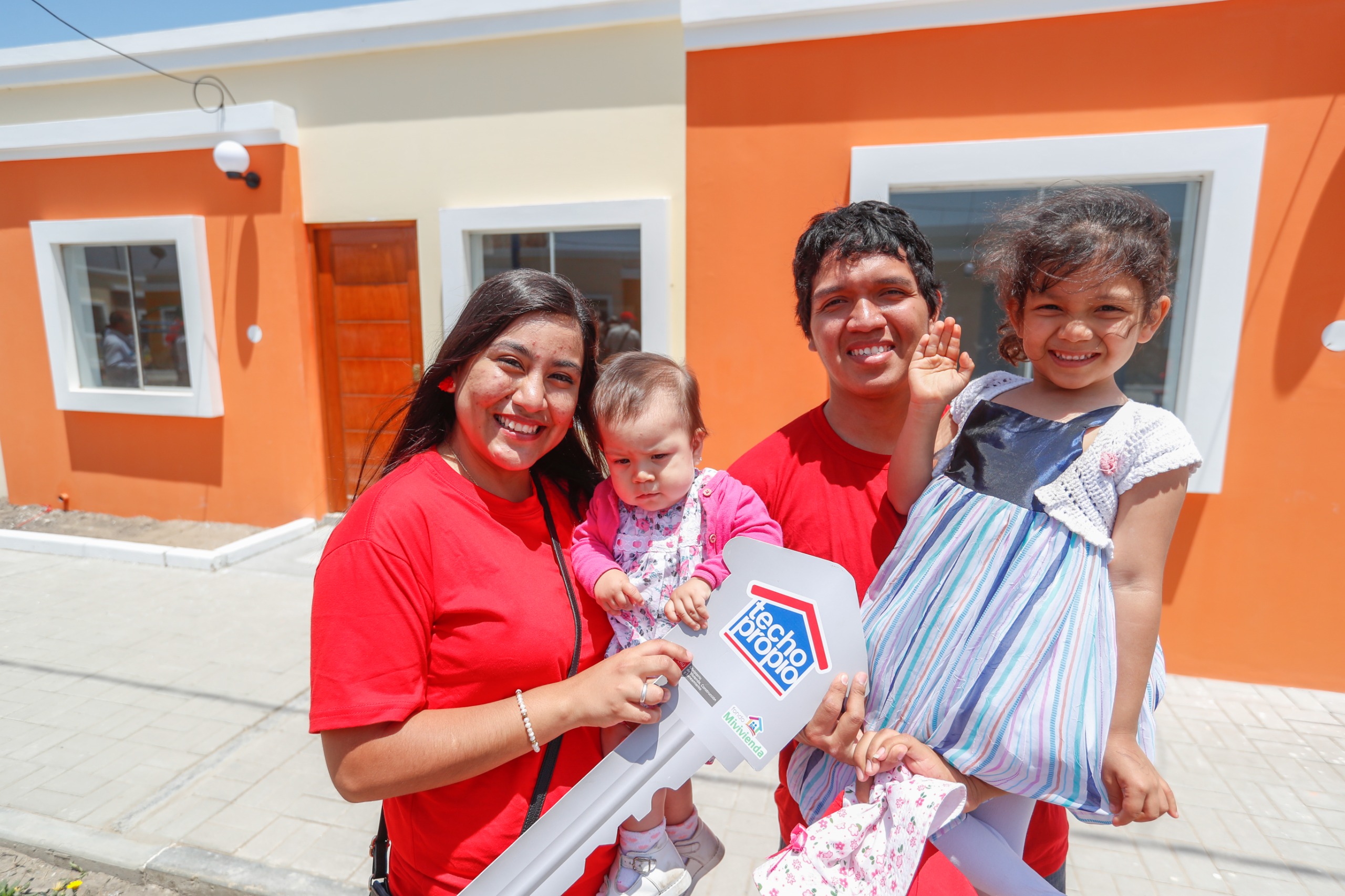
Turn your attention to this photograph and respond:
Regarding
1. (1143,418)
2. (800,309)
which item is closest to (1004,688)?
Result: (1143,418)

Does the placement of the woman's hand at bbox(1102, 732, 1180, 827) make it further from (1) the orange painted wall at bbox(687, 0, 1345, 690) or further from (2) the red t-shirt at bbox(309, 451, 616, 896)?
(1) the orange painted wall at bbox(687, 0, 1345, 690)

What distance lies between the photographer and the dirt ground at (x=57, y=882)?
8.36 ft

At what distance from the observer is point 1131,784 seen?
1.16 meters

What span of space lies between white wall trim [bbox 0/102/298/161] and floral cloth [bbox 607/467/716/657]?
5765 millimetres

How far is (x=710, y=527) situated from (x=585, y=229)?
13.5 feet

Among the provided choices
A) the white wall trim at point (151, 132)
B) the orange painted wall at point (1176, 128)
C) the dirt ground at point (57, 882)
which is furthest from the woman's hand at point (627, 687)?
the white wall trim at point (151, 132)

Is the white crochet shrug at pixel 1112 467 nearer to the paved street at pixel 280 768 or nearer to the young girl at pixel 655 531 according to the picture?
the young girl at pixel 655 531

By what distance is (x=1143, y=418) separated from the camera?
129 cm

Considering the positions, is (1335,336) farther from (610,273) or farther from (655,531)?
(610,273)

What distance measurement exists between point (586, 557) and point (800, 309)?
833mm

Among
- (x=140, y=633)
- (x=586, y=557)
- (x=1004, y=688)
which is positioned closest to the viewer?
(x=1004, y=688)

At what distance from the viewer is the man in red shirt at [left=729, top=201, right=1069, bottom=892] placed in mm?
1486

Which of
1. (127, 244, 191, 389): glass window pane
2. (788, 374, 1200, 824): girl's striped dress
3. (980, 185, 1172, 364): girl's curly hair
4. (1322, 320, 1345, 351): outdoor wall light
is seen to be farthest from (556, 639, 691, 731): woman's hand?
(127, 244, 191, 389): glass window pane

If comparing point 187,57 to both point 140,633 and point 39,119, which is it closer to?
point 39,119
